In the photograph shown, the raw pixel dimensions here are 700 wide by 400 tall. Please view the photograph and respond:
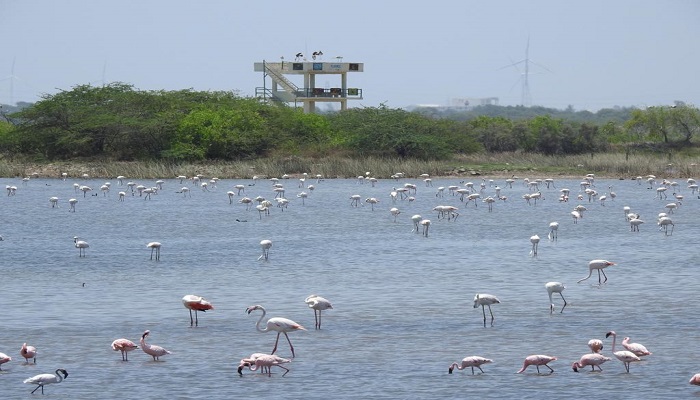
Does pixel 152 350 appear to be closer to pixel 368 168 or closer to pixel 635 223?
pixel 635 223

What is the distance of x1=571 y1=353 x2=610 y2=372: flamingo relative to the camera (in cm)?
1438

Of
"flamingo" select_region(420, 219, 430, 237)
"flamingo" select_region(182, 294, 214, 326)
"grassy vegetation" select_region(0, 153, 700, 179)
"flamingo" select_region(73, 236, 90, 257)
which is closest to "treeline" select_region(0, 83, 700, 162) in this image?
"grassy vegetation" select_region(0, 153, 700, 179)

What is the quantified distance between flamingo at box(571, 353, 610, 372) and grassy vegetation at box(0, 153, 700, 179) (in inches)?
1684

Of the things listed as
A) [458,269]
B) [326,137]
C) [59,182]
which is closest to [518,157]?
[326,137]

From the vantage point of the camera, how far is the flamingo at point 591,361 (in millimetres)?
14383

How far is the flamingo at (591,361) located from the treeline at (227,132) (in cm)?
4921

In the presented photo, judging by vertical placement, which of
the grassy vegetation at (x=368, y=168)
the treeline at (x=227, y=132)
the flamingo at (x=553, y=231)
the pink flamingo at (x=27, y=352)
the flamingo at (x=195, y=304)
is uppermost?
the treeline at (x=227, y=132)

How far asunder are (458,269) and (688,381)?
34.7 ft

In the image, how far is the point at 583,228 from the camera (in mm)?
33781

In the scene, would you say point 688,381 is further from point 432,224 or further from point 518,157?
point 518,157

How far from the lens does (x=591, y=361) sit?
566 inches

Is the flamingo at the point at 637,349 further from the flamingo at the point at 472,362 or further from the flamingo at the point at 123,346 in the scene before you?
the flamingo at the point at 123,346

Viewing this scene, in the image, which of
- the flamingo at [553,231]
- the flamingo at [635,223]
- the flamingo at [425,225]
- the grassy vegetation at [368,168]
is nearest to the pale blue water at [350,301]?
the flamingo at [425,225]

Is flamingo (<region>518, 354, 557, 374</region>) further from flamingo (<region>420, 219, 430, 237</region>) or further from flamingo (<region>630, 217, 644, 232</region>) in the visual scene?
flamingo (<region>630, 217, 644, 232</region>)
